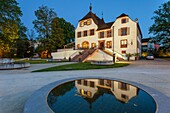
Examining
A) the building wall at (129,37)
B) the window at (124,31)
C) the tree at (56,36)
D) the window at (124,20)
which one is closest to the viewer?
the building wall at (129,37)

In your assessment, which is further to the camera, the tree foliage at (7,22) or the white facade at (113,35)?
the white facade at (113,35)

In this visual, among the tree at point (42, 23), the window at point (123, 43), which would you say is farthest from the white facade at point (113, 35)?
the tree at point (42, 23)

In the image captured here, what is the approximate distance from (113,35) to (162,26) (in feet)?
38.5

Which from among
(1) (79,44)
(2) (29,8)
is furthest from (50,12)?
(2) (29,8)

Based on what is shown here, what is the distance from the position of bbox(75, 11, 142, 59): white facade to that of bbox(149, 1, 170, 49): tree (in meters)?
4.08

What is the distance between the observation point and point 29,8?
134m

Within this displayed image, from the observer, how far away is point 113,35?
27.3 m

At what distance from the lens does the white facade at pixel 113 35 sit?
28188 millimetres

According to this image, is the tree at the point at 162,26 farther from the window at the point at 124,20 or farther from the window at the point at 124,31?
the window at the point at 124,20

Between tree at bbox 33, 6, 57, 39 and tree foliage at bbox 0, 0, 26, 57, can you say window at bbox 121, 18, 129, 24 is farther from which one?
tree foliage at bbox 0, 0, 26, 57

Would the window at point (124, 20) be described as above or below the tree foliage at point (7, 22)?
above

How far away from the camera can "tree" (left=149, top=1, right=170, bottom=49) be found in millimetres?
28375

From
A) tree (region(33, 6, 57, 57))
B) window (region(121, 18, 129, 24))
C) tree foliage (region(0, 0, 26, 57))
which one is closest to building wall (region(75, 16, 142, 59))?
window (region(121, 18, 129, 24))

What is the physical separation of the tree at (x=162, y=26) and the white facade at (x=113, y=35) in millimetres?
4083
